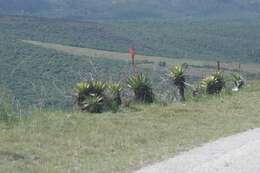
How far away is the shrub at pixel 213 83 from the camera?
920 inches

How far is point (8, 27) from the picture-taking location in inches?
2576

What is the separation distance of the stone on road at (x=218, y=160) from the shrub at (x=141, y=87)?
22.2 feet

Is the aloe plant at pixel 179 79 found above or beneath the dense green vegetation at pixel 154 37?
above

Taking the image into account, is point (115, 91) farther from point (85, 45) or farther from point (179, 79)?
point (85, 45)

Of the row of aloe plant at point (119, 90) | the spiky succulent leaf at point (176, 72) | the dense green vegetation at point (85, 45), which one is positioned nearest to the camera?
the row of aloe plant at point (119, 90)

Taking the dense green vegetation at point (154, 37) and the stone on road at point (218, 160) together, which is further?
the dense green vegetation at point (154, 37)

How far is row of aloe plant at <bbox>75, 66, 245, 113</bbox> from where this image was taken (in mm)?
18625

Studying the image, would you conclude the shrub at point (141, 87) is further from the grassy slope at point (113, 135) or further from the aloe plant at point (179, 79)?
the aloe plant at point (179, 79)

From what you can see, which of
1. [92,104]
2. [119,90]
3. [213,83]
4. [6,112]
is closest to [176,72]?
[213,83]

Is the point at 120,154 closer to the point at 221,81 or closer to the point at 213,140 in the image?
the point at 213,140

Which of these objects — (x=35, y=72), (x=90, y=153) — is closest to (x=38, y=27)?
(x=35, y=72)

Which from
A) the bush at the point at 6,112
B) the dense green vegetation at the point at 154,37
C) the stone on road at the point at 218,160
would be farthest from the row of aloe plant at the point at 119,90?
the dense green vegetation at the point at 154,37

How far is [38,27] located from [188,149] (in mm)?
61569

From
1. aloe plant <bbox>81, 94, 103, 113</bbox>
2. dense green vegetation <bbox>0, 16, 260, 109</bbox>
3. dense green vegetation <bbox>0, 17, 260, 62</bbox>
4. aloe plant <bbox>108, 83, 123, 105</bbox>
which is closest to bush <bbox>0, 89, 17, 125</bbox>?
dense green vegetation <bbox>0, 16, 260, 109</bbox>
